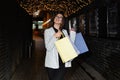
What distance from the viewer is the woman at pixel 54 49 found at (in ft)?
16.1

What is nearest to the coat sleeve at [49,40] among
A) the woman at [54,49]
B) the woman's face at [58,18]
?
the woman at [54,49]

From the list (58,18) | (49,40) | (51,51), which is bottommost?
(51,51)

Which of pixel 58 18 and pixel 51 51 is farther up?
pixel 58 18

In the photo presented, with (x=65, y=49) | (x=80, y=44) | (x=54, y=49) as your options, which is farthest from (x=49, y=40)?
(x=80, y=44)

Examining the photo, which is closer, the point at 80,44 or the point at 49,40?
the point at 49,40

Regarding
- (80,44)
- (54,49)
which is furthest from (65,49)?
(80,44)

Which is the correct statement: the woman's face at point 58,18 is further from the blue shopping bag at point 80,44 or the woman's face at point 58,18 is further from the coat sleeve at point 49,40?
the blue shopping bag at point 80,44

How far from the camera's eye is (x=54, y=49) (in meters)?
4.96

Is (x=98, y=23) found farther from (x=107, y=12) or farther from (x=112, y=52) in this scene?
(x=112, y=52)

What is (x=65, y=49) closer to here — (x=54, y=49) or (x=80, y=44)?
(x=54, y=49)

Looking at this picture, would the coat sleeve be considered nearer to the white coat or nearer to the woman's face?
the white coat

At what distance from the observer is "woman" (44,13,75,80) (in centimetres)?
491

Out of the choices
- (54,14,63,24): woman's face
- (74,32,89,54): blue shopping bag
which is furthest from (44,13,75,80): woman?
(74,32,89,54): blue shopping bag

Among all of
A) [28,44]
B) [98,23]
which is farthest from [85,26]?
[98,23]
